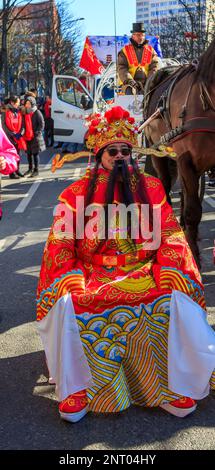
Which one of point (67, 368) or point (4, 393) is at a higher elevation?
point (67, 368)

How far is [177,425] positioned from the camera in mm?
2943

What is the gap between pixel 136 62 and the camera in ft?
25.7

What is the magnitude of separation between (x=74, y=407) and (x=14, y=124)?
955 cm

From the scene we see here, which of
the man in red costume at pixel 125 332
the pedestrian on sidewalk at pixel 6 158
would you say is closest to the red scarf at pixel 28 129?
the pedestrian on sidewalk at pixel 6 158

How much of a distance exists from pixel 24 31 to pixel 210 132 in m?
38.9

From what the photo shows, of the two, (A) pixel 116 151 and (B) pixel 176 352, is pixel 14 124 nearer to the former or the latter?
(A) pixel 116 151

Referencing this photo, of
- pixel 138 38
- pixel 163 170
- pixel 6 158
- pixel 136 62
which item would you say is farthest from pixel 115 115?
pixel 138 38

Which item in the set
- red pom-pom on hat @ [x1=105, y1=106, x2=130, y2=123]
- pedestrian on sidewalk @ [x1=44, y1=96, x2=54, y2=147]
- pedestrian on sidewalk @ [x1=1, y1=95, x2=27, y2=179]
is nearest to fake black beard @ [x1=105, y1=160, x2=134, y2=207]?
red pom-pom on hat @ [x1=105, y1=106, x2=130, y2=123]

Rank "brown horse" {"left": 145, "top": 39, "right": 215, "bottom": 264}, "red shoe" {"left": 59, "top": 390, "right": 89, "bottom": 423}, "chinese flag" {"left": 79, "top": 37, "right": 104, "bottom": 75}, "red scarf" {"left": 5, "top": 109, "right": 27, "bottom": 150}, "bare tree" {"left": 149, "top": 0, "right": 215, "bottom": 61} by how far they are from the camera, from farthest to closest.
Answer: "bare tree" {"left": 149, "top": 0, "right": 215, "bottom": 61}
"chinese flag" {"left": 79, "top": 37, "right": 104, "bottom": 75}
"red scarf" {"left": 5, "top": 109, "right": 27, "bottom": 150}
"brown horse" {"left": 145, "top": 39, "right": 215, "bottom": 264}
"red shoe" {"left": 59, "top": 390, "right": 89, "bottom": 423}

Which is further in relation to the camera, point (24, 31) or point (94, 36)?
point (24, 31)

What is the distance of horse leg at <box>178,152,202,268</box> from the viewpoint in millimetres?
4934

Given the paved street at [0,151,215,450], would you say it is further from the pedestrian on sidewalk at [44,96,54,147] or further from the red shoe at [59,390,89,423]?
the pedestrian on sidewalk at [44,96,54,147]

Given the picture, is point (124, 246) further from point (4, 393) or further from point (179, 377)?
point (4, 393)

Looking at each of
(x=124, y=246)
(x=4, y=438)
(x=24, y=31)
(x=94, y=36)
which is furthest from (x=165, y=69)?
(x=24, y=31)
